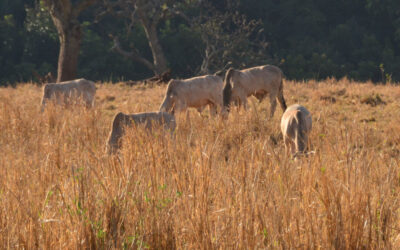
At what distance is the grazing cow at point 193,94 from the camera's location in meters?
10.9

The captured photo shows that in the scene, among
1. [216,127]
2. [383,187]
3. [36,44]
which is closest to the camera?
[383,187]

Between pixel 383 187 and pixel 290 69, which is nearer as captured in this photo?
pixel 383 187

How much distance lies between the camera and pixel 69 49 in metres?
19.6

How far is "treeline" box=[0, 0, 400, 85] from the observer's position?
1177 inches

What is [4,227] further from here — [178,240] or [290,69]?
[290,69]

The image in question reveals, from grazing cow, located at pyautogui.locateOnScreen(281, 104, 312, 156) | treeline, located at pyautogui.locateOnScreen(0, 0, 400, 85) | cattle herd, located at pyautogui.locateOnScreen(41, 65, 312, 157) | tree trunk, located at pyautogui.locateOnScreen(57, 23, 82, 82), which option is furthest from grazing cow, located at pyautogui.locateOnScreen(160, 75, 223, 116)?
treeline, located at pyautogui.locateOnScreen(0, 0, 400, 85)

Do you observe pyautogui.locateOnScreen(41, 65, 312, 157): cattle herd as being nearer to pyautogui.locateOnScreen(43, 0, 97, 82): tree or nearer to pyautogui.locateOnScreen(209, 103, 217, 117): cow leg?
pyautogui.locateOnScreen(209, 103, 217, 117): cow leg

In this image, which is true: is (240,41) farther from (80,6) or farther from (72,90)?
(72,90)

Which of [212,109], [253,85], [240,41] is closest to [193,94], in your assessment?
[212,109]

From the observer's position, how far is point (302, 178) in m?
4.37

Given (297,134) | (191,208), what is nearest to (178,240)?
(191,208)

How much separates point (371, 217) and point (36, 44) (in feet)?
103

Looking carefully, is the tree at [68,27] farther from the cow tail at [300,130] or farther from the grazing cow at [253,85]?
the cow tail at [300,130]

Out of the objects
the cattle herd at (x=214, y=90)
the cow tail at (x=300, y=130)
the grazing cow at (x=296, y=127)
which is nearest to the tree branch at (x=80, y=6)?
the cattle herd at (x=214, y=90)
